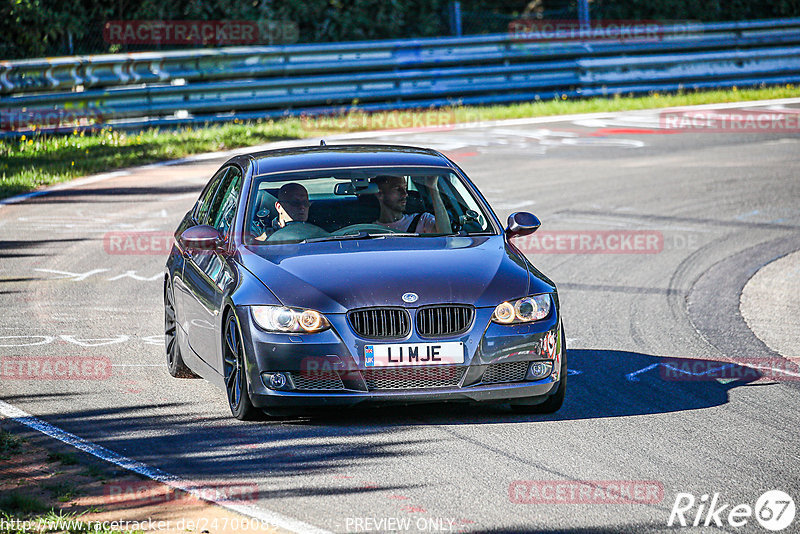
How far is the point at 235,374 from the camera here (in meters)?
7.27

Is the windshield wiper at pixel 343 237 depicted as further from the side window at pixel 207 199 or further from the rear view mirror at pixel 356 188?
the side window at pixel 207 199

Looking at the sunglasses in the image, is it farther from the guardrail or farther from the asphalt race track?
the guardrail

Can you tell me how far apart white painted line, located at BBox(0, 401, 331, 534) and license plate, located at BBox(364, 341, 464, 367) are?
133 centimetres

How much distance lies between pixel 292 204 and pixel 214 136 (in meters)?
13.8

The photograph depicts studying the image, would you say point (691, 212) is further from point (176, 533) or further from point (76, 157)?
point (176, 533)

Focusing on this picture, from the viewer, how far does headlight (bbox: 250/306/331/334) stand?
6.87m

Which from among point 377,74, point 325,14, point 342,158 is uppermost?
point 325,14

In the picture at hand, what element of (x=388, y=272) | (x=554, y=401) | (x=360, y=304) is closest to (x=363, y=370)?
(x=360, y=304)

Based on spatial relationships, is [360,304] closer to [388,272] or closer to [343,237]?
[388,272]

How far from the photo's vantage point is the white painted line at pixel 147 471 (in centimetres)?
539

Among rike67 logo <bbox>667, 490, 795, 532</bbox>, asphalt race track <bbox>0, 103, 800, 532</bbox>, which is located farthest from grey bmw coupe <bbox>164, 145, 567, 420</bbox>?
rike67 logo <bbox>667, 490, 795, 532</bbox>

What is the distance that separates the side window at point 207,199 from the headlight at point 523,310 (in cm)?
282

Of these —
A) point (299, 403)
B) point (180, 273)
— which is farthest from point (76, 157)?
point (299, 403)

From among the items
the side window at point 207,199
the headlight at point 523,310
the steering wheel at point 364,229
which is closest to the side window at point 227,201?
the side window at point 207,199
